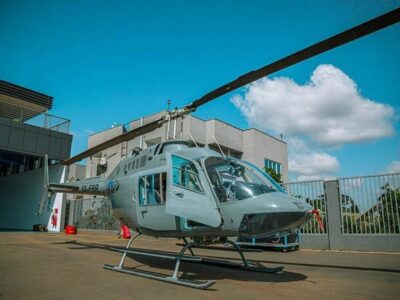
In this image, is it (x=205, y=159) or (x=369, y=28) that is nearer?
(x=369, y=28)

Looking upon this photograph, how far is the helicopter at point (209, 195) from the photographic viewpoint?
18.2 ft

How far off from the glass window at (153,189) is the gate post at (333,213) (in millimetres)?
9050

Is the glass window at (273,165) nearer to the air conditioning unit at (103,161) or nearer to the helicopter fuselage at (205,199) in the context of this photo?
the air conditioning unit at (103,161)

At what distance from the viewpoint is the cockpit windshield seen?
6059 mm

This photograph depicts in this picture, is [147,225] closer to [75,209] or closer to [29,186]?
[75,209]

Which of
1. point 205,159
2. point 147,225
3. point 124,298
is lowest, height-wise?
point 124,298

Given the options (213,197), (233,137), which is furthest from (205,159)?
(233,137)

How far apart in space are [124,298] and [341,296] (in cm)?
349

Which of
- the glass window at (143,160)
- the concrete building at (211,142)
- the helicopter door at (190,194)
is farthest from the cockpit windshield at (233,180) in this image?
the concrete building at (211,142)

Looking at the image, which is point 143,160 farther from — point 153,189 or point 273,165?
point 273,165

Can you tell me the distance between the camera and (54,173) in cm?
2744

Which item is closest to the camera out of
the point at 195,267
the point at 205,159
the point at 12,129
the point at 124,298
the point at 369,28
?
the point at 369,28

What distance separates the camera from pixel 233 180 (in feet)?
21.0

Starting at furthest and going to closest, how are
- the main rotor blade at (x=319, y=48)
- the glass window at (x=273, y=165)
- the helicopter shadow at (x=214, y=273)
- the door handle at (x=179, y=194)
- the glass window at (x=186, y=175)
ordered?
1. the glass window at (x=273, y=165)
2. the helicopter shadow at (x=214, y=273)
3. the glass window at (x=186, y=175)
4. the door handle at (x=179, y=194)
5. the main rotor blade at (x=319, y=48)
